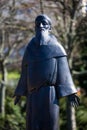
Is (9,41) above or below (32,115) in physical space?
above

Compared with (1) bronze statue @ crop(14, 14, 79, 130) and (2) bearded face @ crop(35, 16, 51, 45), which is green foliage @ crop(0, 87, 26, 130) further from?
(2) bearded face @ crop(35, 16, 51, 45)

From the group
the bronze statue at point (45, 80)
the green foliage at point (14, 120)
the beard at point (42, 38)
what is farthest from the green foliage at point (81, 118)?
the beard at point (42, 38)

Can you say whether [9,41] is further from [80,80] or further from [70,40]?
[80,80]

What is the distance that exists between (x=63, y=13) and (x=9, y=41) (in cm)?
441

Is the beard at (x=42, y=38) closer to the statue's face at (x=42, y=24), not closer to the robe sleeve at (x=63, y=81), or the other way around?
the statue's face at (x=42, y=24)

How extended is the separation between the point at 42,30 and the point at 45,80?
30.3 inches

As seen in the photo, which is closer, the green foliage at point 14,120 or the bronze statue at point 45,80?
the bronze statue at point 45,80

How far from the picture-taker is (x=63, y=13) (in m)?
13.8

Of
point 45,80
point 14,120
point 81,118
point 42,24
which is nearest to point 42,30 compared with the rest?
point 42,24

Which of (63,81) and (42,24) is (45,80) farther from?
(42,24)

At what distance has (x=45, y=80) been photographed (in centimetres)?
745

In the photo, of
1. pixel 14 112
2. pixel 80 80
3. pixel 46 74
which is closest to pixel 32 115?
pixel 46 74

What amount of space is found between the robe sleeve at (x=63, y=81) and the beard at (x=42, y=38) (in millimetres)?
333

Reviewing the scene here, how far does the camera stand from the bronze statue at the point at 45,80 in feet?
24.5
